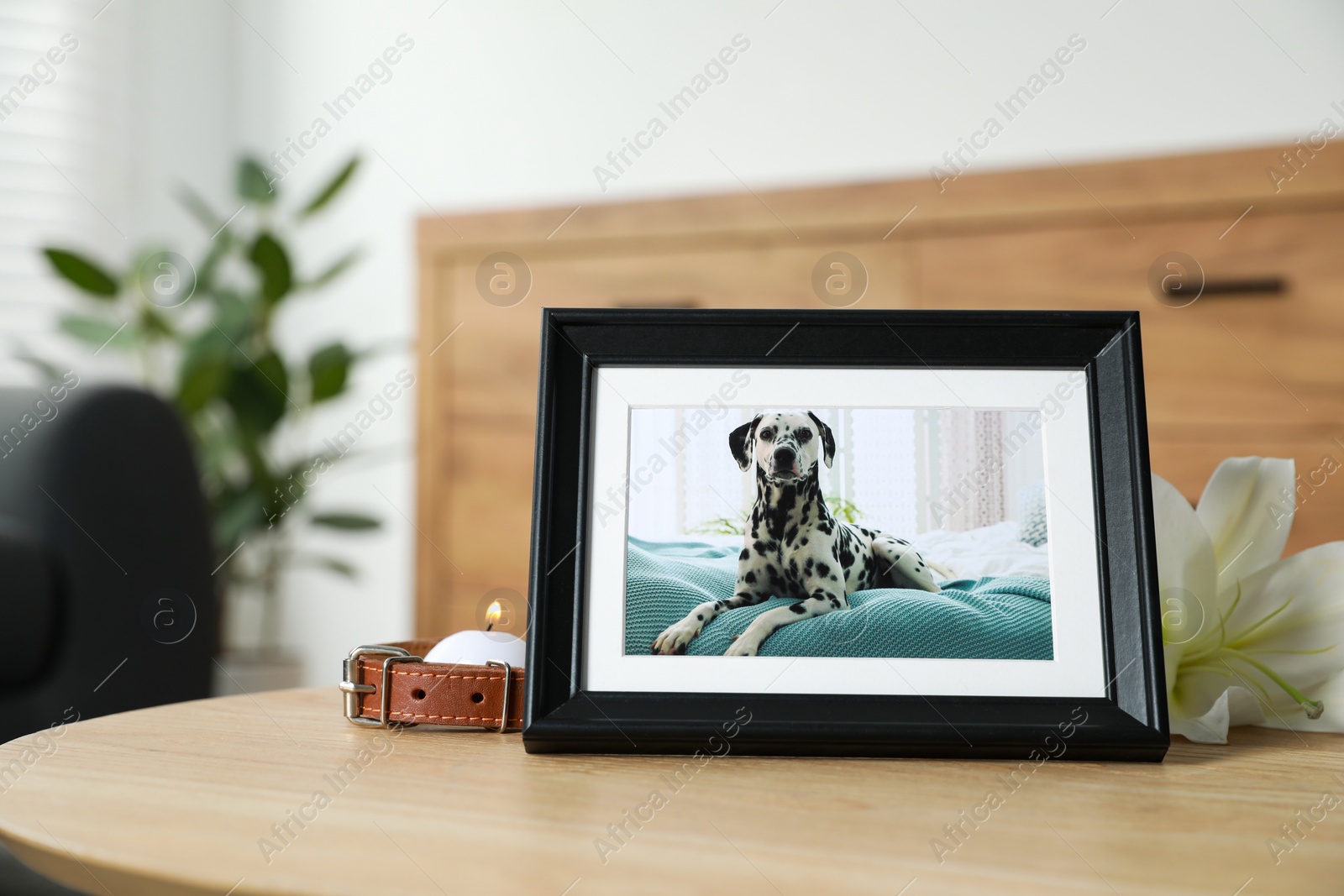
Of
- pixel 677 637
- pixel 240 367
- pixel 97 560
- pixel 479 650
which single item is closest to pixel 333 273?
pixel 240 367

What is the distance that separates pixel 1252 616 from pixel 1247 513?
71 millimetres

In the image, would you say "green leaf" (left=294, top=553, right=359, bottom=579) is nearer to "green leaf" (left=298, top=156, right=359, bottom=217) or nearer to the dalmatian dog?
"green leaf" (left=298, top=156, right=359, bottom=217)

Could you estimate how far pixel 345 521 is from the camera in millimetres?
2004

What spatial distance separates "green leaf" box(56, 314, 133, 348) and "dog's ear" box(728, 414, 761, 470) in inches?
72.1

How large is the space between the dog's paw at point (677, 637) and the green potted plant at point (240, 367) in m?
1.54

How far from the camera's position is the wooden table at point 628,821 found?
13.9 inches

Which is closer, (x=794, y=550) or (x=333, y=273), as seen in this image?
(x=794, y=550)

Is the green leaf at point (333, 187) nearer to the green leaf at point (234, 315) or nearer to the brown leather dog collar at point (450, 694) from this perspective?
the green leaf at point (234, 315)

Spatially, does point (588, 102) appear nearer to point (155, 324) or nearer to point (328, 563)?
point (155, 324)

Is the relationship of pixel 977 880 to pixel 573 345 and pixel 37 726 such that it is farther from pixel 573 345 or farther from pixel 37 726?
pixel 37 726

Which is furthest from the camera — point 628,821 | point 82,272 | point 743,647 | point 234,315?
point 234,315

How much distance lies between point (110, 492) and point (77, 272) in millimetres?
919

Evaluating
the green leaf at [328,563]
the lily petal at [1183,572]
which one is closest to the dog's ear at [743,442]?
the lily petal at [1183,572]

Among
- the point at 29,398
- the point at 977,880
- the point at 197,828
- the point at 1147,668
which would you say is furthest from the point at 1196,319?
the point at 29,398
